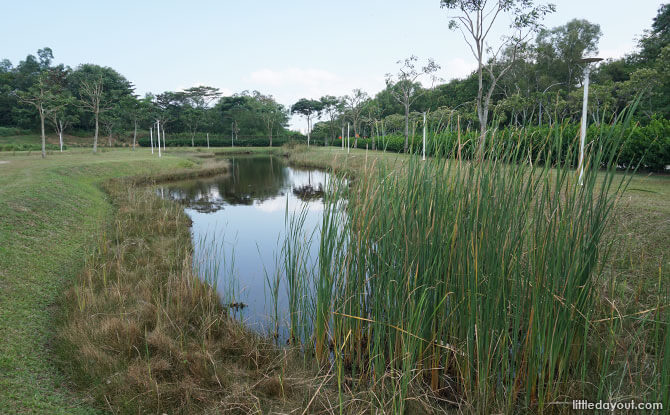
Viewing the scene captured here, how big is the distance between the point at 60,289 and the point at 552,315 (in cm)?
336

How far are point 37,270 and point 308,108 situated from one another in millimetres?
35311

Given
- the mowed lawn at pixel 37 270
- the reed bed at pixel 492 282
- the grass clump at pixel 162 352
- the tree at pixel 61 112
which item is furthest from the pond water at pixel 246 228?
the tree at pixel 61 112

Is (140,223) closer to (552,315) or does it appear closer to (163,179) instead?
(552,315)

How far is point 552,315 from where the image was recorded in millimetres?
1483

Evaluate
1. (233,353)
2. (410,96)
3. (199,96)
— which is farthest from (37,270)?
(199,96)

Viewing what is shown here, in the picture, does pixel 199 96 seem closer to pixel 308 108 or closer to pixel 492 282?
pixel 308 108

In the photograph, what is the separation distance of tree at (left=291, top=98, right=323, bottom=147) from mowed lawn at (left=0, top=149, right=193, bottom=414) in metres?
30.8

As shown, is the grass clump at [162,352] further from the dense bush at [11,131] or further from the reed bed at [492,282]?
the dense bush at [11,131]

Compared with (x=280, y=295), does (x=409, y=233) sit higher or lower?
higher

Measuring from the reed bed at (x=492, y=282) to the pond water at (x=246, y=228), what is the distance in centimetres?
55

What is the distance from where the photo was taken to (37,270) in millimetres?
3209

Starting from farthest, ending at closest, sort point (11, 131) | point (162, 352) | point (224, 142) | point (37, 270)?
point (224, 142)
point (11, 131)
point (37, 270)
point (162, 352)

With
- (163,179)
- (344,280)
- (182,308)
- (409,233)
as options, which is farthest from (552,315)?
(163,179)

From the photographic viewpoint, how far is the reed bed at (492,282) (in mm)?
1433
